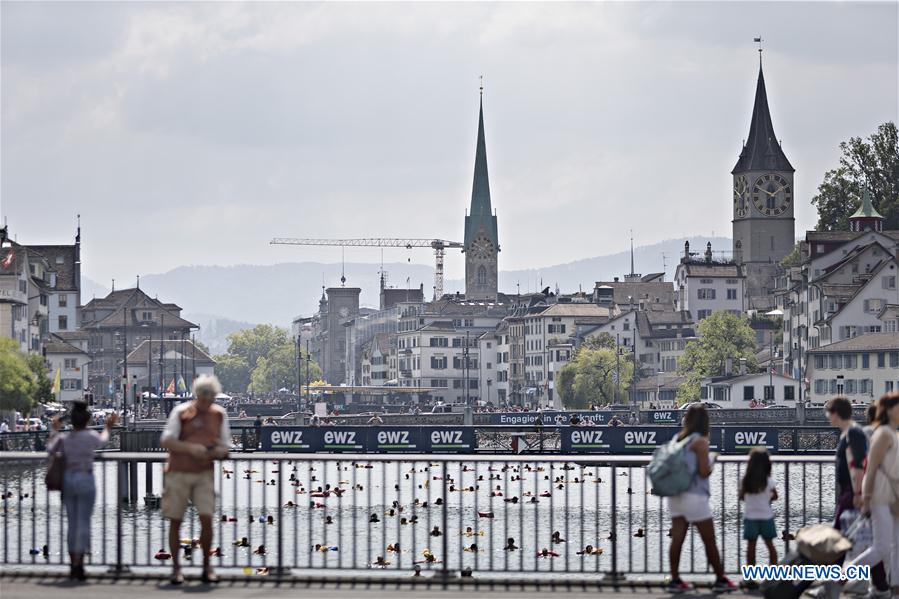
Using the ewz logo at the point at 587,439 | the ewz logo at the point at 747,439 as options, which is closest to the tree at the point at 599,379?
the ewz logo at the point at 587,439

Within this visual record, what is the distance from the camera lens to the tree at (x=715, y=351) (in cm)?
14262

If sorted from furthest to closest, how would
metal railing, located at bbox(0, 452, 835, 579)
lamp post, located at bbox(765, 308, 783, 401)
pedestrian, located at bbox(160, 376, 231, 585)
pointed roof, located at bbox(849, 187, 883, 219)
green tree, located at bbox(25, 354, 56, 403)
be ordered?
pointed roof, located at bbox(849, 187, 883, 219) < lamp post, located at bbox(765, 308, 783, 401) < green tree, located at bbox(25, 354, 56, 403) < metal railing, located at bbox(0, 452, 835, 579) < pedestrian, located at bbox(160, 376, 231, 585)

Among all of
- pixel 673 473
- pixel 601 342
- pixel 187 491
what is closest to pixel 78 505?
pixel 187 491

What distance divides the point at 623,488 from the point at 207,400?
47373 millimetres

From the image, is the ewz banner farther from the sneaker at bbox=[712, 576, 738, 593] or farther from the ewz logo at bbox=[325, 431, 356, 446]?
the sneaker at bbox=[712, 576, 738, 593]

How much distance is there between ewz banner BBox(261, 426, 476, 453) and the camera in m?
64.1

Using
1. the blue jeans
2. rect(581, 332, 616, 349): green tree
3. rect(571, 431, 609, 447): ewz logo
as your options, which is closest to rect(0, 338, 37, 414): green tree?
rect(571, 431, 609, 447): ewz logo

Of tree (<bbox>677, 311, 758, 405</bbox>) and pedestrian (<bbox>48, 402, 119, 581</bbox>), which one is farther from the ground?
tree (<bbox>677, 311, 758, 405</bbox>)

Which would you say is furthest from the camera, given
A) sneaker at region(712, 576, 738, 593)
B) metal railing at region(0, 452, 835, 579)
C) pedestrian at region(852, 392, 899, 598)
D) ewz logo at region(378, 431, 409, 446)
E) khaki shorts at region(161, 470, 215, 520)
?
ewz logo at region(378, 431, 409, 446)

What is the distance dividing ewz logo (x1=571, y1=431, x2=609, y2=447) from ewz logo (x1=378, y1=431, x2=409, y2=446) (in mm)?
6321

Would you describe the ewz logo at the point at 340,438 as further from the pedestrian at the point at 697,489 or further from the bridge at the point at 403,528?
the pedestrian at the point at 697,489

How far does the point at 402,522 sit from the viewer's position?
127 ft

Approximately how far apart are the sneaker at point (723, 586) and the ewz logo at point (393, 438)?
150ft

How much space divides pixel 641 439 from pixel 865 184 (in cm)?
10552
